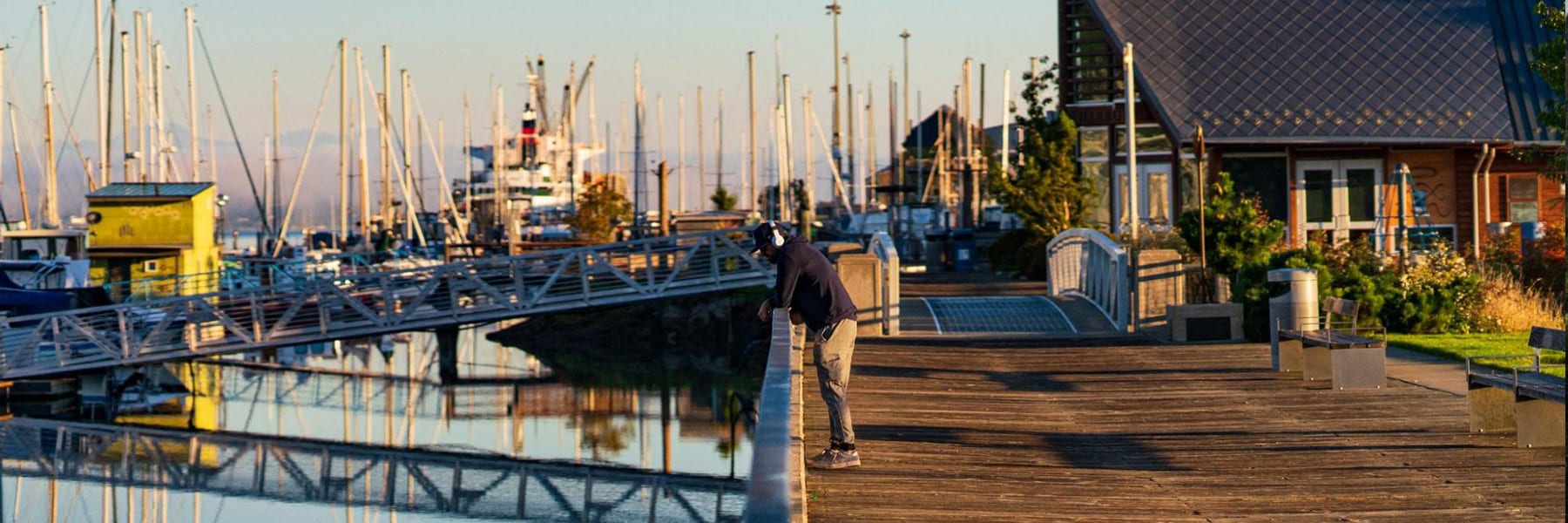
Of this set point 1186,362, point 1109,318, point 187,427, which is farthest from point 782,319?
point 187,427

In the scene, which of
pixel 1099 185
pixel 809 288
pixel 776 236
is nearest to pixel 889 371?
pixel 809 288

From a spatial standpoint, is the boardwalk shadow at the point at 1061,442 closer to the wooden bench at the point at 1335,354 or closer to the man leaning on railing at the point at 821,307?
the man leaning on railing at the point at 821,307

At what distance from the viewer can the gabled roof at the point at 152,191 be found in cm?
4794

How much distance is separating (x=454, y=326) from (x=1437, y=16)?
22.0m

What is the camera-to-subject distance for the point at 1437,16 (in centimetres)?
4016

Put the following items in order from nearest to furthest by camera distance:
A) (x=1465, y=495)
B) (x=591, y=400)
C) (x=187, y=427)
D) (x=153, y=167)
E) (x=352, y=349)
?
1. (x=1465, y=495)
2. (x=187, y=427)
3. (x=591, y=400)
4. (x=352, y=349)
5. (x=153, y=167)

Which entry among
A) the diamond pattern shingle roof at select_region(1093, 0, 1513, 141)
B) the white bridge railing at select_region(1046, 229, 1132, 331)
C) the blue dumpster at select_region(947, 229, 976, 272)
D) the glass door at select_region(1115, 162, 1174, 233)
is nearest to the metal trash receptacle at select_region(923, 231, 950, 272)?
the blue dumpster at select_region(947, 229, 976, 272)

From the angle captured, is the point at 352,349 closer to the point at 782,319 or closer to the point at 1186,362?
the point at 1186,362

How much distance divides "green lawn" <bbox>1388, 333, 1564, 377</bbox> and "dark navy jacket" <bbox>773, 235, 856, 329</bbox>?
9022 millimetres

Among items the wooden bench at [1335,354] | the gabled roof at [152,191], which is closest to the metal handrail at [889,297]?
the wooden bench at [1335,354]

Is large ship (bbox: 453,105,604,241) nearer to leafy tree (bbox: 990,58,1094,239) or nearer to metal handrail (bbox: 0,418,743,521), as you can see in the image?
leafy tree (bbox: 990,58,1094,239)

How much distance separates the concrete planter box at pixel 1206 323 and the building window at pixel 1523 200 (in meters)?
17.9

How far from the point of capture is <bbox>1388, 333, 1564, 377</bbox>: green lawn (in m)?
19.8

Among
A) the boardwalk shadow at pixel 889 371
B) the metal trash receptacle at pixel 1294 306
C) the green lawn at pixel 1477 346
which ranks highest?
the metal trash receptacle at pixel 1294 306
